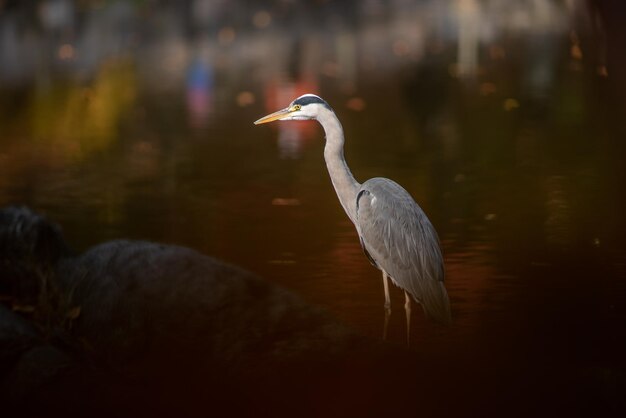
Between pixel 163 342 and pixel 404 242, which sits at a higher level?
pixel 404 242

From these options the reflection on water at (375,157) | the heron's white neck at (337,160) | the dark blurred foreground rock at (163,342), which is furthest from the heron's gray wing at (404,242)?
the dark blurred foreground rock at (163,342)

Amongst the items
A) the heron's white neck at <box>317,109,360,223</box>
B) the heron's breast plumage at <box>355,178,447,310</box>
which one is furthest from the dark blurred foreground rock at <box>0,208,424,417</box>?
the heron's white neck at <box>317,109,360,223</box>

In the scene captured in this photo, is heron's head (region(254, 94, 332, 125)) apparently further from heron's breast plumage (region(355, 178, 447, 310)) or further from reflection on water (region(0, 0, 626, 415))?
reflection on water (region(0, 0, 626, 415))

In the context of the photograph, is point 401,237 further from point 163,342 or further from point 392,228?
point 163,342

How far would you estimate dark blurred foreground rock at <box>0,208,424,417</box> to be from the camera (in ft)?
17.5

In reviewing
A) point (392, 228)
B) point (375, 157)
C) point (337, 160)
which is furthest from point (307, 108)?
point (375, 157)

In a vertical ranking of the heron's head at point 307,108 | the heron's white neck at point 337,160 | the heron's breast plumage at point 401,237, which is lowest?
the heron's breast plumage at point 401,237

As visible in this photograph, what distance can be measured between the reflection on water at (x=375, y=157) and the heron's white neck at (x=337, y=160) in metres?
0.62

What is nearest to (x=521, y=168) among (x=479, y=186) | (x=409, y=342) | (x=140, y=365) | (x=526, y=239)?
(x=479, y=186)

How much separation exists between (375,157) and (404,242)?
4757 mm

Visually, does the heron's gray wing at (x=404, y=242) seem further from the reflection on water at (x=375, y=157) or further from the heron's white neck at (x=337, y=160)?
the reflection on water at (x=375, y=157)

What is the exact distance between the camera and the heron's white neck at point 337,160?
626 cm

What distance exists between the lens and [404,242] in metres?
6.14

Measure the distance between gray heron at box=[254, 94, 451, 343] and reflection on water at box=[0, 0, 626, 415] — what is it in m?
0.35
